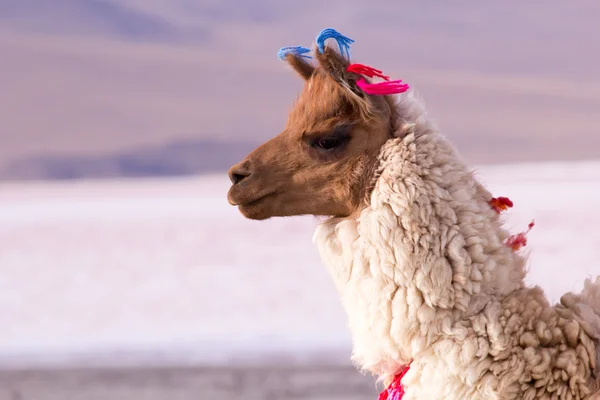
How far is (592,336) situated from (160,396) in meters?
3.42

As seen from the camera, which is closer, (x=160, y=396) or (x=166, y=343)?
(x=160, y=396)

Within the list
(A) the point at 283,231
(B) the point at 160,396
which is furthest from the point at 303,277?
(B) the point at 160,396

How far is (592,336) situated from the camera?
1704 millimetres

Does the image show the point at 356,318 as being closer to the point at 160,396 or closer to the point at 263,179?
the point at 263,179

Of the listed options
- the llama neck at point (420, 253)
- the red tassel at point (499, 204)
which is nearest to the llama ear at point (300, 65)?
the llama neck at point (420, 253)

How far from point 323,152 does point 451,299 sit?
0.47m

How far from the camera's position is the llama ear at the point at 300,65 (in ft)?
6.64

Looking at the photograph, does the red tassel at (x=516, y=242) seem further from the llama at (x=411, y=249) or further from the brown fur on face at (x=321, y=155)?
the brown fur on face at (x=321, y=155)

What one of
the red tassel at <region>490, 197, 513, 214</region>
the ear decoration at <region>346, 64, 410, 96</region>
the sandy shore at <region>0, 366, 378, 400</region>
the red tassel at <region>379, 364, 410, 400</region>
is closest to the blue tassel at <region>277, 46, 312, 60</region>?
the ear decoration at <region>346, 64, 410, 96</region>

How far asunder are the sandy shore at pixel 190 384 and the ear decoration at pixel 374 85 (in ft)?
9.56

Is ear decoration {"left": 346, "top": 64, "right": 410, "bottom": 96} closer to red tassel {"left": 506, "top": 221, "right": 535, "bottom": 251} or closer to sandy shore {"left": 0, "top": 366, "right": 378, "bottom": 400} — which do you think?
red tassel {"left": 506, "top": 221, "right": 535, "bottom": 251}

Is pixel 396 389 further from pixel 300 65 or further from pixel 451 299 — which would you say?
pixel 300 65

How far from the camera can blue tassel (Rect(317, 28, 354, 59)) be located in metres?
1.90

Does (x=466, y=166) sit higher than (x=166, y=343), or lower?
lower
